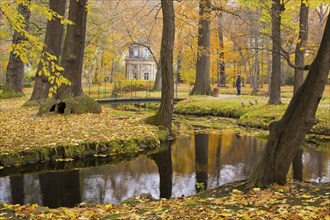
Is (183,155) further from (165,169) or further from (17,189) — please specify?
(17,189)

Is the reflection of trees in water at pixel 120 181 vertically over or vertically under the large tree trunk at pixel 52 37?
under

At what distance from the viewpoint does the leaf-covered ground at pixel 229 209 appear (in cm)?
489

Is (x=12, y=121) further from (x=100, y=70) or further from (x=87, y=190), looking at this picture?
(x=100, y=70)

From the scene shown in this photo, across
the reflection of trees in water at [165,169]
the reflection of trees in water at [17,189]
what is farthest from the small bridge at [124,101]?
the reflection of trees in water at [17,189]

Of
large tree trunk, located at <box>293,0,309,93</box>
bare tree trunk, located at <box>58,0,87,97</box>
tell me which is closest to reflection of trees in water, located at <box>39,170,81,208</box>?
bare tree trunk, located at <box>58,0,87,97</box>

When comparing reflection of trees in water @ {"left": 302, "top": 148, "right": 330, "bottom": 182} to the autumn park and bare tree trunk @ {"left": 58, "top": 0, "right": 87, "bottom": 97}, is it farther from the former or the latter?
bare tree trunk @ {"left": 58, "top": 0, "right": 87, "bottom": 97}

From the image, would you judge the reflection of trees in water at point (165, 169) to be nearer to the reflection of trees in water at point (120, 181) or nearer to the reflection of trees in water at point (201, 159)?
the reflection of trees in water at point (120, 181)

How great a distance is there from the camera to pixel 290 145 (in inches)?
271

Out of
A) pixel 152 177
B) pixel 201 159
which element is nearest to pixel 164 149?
pixel 201 159

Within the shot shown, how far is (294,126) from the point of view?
6.82 metres

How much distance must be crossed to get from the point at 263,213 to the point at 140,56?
2475 inches

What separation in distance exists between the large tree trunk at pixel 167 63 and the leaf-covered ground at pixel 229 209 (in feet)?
26.2

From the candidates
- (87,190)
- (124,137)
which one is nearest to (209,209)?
(87,190)

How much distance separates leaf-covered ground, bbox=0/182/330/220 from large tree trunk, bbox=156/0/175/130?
7998 mm
